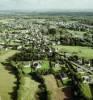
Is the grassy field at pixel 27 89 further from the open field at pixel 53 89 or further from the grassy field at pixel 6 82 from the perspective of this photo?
the open field at pixel 53 89

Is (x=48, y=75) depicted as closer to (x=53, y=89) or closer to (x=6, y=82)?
(x=53, y=89)

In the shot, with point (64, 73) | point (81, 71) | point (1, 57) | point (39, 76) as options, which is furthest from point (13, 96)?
point (1, 57)

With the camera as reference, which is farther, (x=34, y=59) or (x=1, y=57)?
(x=1, y=57)

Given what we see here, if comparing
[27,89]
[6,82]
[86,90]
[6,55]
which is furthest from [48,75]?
[6,55]

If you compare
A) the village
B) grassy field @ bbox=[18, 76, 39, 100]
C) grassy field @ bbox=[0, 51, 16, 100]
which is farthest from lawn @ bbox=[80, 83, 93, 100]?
grassy field @ bbox=[0, 51, 16, 100]

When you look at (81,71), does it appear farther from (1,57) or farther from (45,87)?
(1,57)

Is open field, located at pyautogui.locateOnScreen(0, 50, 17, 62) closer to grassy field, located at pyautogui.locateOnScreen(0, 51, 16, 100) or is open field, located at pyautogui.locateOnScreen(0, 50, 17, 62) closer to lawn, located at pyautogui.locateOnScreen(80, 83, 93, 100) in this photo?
grassy field, located at pyautogui.locateOnScreen(0, 51, 16, 100)

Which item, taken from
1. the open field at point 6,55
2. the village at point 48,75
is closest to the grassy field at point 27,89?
the village at point 48,75
